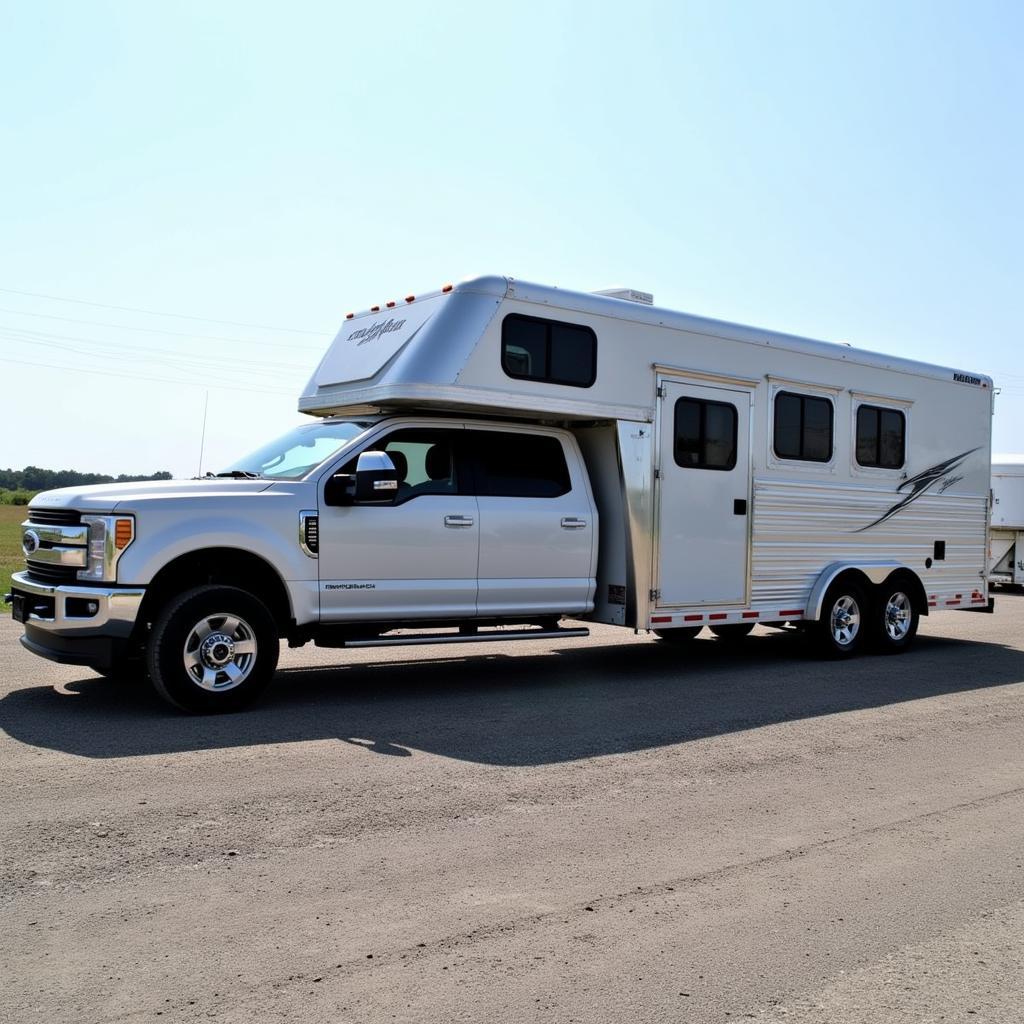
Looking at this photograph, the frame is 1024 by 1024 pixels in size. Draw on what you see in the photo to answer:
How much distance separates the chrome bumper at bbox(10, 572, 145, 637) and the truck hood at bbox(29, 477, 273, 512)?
54 cm

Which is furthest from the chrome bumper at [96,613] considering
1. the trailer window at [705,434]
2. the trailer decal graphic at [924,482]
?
the trailer decal graphic at [924,482]

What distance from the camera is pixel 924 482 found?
12.4 meters

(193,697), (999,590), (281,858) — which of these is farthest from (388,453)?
(999,590)

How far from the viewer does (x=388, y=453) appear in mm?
8531

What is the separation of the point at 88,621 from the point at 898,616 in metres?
8.50

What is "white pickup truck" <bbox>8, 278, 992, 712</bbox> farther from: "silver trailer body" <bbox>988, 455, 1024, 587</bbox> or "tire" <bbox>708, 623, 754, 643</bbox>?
"silver trailer body" <bbox>988, 455, 1024, 587</bbox>

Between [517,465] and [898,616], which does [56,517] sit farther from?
[898,616]

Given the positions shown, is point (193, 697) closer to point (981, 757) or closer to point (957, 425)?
point (981, 757)

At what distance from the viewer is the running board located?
320 inches

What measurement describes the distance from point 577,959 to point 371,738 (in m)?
3.34

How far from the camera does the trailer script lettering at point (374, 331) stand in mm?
9023

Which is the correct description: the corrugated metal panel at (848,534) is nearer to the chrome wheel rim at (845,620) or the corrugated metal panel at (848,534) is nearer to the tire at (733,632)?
the chrome wheel rim at (845,620)

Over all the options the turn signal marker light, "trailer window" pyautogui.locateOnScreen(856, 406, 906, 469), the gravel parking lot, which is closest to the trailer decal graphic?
"trailer window" pyautogui.locateOnScreen(856, 406, 906, 469)

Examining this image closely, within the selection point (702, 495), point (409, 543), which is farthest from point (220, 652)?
point (702, 495)
